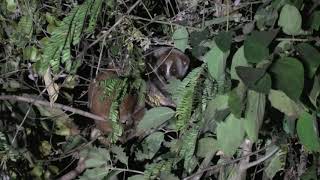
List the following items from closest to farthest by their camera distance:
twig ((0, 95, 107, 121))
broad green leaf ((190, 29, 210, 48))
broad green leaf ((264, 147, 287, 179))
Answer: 1. broad green leaf ((190, 29, 210, 48))
2. broad green leaf ((264, 147, 287, 179))
3. twig ((0, 95, 107, 121))

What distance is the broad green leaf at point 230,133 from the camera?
38.3 inches

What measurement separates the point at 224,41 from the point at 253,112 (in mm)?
173

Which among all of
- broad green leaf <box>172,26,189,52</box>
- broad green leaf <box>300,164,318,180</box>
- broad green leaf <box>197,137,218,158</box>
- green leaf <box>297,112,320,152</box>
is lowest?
broad green leaf <box>300,164,318,180</box>

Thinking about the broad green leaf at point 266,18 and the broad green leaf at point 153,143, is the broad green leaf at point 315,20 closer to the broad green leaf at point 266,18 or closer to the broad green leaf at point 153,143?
the broad green leaf at point 266,18

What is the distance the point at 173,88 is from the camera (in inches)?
52.4

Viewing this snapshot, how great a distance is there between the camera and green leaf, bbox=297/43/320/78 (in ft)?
3.04

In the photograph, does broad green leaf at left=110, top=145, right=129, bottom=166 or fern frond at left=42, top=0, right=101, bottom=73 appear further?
broad green leaf at left=110, top=145, right=129, bottom=166

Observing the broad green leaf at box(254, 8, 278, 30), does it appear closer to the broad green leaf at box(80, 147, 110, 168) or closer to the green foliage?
the green foliage

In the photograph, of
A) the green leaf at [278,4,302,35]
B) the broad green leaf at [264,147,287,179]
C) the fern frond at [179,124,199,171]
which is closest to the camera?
the green leaf at [278,4,302,35]

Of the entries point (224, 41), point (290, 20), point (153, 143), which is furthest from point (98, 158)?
point (290, 20)

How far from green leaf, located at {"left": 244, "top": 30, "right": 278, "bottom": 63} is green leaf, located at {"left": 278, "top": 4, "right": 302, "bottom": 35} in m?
0.06

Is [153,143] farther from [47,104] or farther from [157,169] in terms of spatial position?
[47,104]

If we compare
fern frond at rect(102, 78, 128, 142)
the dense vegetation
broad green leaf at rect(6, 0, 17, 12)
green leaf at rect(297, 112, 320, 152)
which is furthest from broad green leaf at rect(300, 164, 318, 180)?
broad green leaf at rect(6, 0, 17, 12)

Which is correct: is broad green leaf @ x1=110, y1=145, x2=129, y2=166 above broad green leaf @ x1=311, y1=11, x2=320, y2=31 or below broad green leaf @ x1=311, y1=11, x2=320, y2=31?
below
